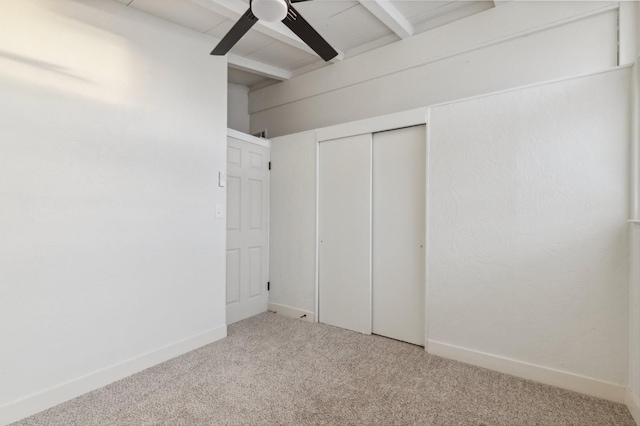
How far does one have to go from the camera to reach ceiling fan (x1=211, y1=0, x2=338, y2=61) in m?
1.46

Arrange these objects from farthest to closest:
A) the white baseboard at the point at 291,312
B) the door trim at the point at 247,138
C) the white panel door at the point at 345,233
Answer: the white baseboard at the point at 291,312 → the door trim at the point at 247,138 → the white panel door at the point at 345,233

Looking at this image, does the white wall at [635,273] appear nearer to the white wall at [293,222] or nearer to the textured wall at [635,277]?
the textured wall at [635,277]

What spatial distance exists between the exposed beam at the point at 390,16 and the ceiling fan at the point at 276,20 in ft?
2.94

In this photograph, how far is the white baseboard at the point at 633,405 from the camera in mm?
1681

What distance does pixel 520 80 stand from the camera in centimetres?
238

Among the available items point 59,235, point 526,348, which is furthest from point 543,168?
point 59,235

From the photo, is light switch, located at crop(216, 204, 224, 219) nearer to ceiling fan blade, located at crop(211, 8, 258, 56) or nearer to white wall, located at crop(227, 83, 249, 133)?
ceiling fan blade, located at crop(211, 8, 258, 56)

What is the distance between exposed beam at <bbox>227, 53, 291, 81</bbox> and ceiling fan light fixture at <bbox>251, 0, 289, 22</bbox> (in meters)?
1.78

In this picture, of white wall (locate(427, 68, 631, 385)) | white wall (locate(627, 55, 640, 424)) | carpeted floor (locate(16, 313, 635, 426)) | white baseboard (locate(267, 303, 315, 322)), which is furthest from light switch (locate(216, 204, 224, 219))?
white wall (locate(627, 55, 640, 424))

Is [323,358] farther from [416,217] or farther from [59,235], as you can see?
[59,235]

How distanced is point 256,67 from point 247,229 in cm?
178

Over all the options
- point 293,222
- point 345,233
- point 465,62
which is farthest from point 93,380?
point 465,62

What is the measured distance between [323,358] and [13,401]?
73.4 inches

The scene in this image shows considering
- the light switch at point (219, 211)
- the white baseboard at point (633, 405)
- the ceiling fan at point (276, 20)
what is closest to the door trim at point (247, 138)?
the light switch at point (219, 211)
